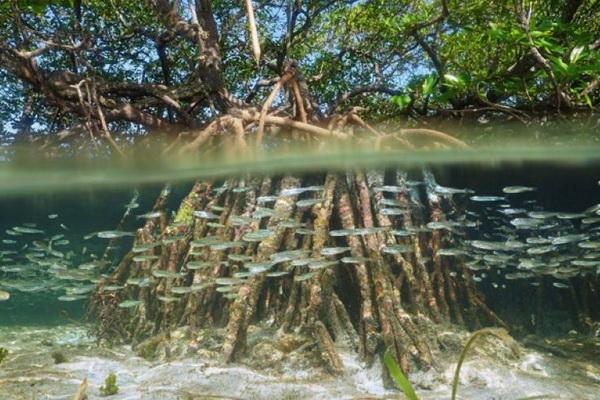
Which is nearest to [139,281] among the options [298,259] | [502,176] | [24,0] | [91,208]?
[298,259]

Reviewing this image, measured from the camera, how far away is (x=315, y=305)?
551cm

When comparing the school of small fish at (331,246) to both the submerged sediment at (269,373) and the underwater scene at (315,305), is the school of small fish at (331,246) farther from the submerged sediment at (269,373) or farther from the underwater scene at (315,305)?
the submerged sediment at (269,373)

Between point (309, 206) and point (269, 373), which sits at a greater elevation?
point (309, 206)

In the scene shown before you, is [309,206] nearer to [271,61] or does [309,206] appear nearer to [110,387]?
[110,387]

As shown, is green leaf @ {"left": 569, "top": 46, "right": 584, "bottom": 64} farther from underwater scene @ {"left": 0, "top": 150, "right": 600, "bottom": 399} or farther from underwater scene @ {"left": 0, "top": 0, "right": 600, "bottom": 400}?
underwater scene @ {"left": 0, "top": 150, "right": 600, "bottom": 399}

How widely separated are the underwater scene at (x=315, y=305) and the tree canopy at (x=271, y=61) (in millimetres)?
1504

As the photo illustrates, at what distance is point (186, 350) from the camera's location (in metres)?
5.23

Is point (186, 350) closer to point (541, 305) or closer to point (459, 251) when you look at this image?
point (459, 251)

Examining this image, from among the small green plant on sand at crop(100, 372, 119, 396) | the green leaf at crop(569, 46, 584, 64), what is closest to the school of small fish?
the small green plant on sand at crop(100, 372, 119, 396)

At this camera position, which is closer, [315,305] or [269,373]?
[269,373]

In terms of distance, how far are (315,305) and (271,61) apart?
33.6ft

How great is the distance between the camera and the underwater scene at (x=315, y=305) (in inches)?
180

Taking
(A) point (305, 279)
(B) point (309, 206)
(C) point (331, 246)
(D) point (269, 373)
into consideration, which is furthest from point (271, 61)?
(D) point (269, 373)

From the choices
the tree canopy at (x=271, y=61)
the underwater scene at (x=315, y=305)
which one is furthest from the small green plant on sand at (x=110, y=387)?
the tree canopy at (x=271, y=61)
